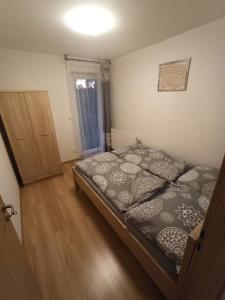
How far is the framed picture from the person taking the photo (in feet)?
6.79

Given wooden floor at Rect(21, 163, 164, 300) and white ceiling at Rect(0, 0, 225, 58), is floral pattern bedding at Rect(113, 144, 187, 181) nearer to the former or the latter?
wooden floor at Rect(21, 163, 164, 300)

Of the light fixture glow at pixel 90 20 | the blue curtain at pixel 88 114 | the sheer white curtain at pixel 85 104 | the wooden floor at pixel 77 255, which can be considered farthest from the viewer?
the blue curtain at pixel 88 114

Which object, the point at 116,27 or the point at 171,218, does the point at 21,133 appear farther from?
the point at 171,218

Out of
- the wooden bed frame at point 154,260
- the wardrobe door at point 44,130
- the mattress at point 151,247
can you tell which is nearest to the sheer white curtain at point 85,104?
the wardrobe door at point 44,130

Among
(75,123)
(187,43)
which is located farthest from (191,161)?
(75,123)

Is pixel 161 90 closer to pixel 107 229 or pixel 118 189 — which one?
pixel 118 189

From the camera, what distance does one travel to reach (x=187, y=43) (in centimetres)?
197

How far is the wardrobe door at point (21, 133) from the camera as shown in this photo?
228cm

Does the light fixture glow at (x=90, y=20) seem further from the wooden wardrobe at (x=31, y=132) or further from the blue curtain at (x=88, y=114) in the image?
the blue curtain at (x=88, y=114)

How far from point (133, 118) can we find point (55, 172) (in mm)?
2036

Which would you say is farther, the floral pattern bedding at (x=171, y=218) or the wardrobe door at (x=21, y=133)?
the wardrobe door at (x=21, y=133)

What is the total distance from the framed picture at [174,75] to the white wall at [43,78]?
1944 mm

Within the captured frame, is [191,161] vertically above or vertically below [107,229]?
above

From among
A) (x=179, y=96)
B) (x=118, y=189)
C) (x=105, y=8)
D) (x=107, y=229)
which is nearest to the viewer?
(x=105, y=8)
